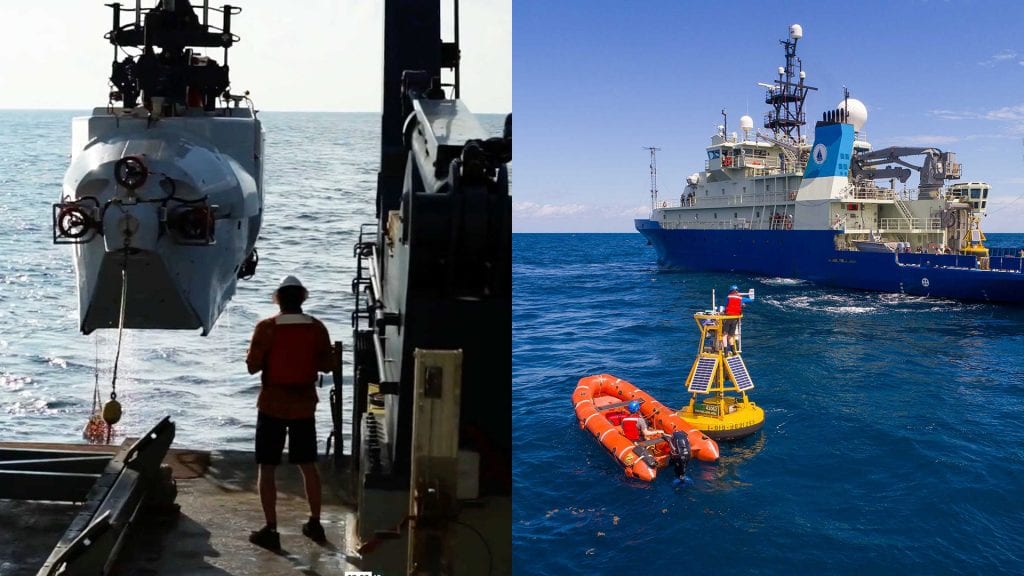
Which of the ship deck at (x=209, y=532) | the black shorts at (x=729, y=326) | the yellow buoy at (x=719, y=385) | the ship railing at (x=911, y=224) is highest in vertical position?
the ship railing at (x=911, y=224)

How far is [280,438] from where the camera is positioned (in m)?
4.64

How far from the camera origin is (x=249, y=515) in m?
5.77

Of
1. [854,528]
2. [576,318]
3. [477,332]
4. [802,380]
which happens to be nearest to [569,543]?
[854,528]

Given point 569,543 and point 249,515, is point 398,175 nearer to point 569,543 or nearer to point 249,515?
point 249,515

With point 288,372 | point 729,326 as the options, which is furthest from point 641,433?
point 288,372

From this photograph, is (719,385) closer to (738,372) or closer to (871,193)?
(738,372)

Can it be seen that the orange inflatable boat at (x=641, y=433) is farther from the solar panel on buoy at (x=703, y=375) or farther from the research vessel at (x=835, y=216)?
the research vessel at (x=835, y=216)

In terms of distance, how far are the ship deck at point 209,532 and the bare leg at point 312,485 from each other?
25 centimetres

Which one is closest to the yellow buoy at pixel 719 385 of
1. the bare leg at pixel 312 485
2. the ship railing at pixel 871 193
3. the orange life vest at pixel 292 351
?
the bare leg at pixel 312 485

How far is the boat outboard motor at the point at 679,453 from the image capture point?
15773 mm

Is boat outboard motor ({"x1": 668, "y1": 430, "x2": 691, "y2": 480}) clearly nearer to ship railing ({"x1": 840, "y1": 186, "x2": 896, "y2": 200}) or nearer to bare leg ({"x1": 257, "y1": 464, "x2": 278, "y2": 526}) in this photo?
bare leg ({"x1": 257, "y1": 464, "x2": 278, "y2": 526})

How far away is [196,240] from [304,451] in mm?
3473

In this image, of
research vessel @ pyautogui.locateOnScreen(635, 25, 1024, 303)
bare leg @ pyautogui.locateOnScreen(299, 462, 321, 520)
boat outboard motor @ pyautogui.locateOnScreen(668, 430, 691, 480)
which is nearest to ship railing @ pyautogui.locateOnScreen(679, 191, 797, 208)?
research vessel @ pyautogui.locateOnScreen(635, 25, 1024, 303)

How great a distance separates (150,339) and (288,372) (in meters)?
14.9
